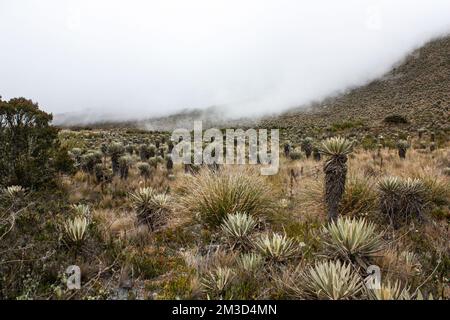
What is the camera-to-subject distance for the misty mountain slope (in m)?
40.9

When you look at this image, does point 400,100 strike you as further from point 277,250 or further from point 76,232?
point 76,232

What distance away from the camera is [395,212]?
7082 mm

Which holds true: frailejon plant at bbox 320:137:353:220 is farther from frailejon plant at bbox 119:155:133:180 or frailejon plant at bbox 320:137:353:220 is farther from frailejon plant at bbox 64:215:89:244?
frailejon plant at bbox 119:155:133:180

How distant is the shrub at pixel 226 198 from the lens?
22.1 feet

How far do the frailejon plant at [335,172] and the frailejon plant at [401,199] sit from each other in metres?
1.26

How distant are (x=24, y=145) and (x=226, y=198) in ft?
23.1

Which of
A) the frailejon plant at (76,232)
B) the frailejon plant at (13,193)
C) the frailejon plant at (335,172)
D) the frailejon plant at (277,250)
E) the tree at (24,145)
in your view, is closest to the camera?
the frailejon plant at (277,250)

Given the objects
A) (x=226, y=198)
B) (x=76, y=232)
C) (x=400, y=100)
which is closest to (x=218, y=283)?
(x=76, y=232)

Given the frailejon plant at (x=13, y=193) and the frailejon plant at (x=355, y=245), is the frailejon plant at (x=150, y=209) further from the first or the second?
the frailejon plant at (x=355, y=245)

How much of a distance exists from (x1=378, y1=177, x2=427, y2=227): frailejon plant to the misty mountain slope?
28219 mm

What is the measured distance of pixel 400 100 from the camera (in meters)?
55.0

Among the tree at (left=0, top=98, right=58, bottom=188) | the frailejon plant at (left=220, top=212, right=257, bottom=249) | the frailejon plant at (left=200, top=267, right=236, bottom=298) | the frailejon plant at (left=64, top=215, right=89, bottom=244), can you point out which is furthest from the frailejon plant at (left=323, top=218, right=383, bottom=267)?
the tree at (left=0, top=98, right=58, bottom=188)
